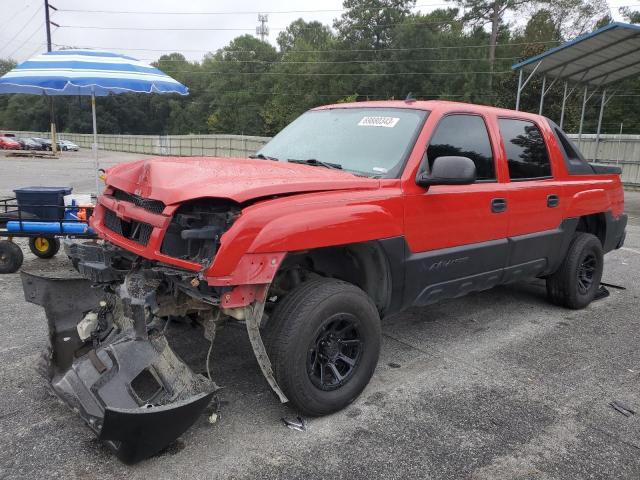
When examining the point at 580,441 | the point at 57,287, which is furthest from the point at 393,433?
the point at 57,287

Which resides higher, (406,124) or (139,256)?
(406,124)

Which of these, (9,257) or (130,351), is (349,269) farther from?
(9,257)

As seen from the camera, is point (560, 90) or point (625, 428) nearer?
point (625, 428)

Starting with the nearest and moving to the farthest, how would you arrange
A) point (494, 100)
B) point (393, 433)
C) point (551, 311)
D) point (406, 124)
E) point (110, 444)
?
point (110, 444) → point (393, 433) → point (406, 124) → point (551, 311) → point (494, 100)

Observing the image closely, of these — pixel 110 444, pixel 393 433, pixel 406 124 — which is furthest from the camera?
pixel 406 124

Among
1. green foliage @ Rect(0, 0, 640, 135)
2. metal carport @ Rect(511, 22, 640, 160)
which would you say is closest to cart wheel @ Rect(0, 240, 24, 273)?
metal carport @ Rect(511, 22, 640, 160)

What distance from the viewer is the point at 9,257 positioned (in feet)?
19.7

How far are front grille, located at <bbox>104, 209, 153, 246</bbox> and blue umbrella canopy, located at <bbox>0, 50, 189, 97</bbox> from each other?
4.74 metres

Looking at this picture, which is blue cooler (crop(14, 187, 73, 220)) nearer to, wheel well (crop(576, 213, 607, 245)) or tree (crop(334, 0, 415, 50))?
wheel well (crop(576, 213, 607, 245))

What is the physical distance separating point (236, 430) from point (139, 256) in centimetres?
115

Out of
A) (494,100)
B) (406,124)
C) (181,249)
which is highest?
(494,100)

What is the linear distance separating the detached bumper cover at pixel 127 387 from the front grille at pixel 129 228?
0.42 meters

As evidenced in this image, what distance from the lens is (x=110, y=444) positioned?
2584mm

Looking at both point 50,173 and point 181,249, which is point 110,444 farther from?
point 50,173
